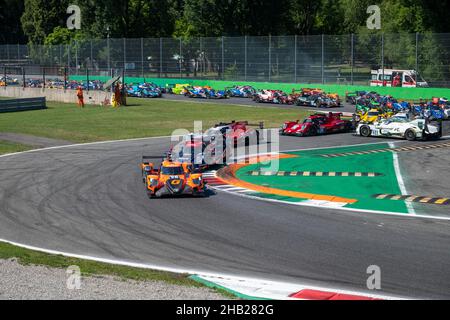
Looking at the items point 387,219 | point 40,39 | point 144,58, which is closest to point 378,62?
point 144,58

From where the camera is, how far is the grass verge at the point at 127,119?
1630 inches

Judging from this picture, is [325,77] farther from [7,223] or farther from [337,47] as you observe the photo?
[7,223]

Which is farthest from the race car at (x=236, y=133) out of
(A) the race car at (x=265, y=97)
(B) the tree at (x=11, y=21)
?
(B) the tree at (x=11, y=21)

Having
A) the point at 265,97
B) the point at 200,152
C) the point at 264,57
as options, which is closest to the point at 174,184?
the point at 200,152

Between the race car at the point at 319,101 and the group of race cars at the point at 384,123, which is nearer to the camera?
the group of race cars at the point at 384,123

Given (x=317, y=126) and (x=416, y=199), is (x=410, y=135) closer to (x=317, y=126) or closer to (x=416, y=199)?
(x=317, y=126)

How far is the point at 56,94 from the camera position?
65.9 m

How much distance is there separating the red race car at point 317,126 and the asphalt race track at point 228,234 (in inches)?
578

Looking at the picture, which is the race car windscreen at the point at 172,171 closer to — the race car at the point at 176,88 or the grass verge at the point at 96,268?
the grass verge at the point at 96,268

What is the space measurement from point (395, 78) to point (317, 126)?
2491 centimetres

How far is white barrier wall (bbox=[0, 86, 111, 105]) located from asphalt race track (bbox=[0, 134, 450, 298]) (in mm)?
34514

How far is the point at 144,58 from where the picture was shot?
7969 centimetres
